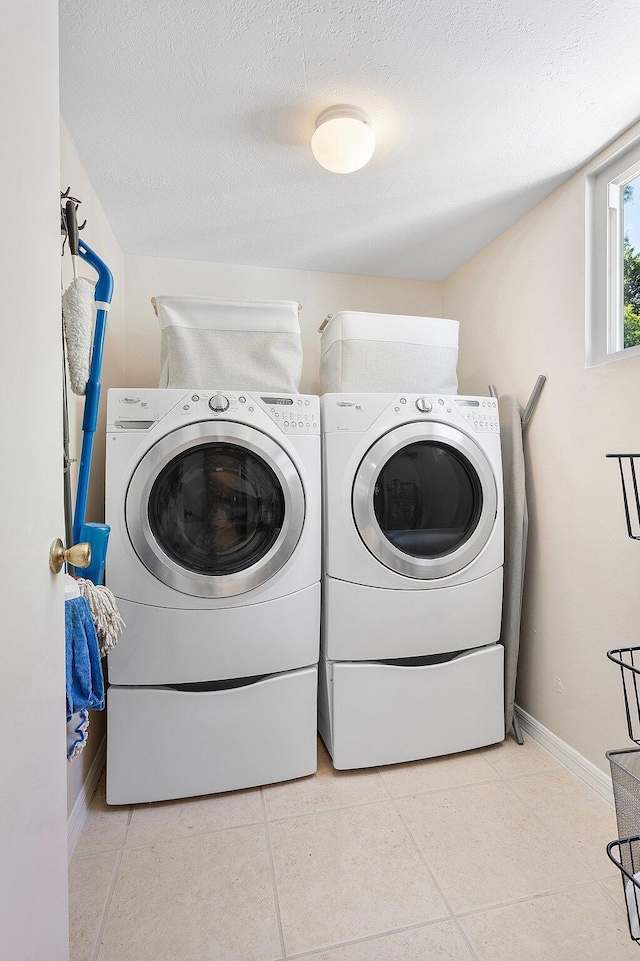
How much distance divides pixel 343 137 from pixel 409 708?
1.95 metres

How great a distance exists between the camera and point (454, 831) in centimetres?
153

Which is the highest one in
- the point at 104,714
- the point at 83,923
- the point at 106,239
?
the point at 106,239

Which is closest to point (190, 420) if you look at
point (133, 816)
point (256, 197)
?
point (256, 197)

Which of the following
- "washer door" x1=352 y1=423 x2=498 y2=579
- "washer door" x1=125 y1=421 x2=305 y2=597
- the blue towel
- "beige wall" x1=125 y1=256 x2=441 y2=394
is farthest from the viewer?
"beige wall" x1=125 y1=256 x2=441 y2=394

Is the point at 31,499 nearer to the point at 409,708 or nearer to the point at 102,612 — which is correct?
the point at 102,612

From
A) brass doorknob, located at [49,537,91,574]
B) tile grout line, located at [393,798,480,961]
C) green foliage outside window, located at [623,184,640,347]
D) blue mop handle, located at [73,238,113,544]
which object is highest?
green foliage outside window, located at [623,184,640,347]

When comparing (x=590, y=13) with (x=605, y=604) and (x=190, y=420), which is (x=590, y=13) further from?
(x=605, y=604)

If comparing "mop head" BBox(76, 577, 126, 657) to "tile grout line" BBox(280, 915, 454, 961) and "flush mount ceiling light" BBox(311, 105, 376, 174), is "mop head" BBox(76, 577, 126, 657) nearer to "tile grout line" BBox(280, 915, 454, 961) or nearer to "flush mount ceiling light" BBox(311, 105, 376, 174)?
"tile grout line" BBox(280, 915, 454, 961)

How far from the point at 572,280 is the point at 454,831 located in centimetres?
196

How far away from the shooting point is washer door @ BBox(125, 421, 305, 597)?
1601mm

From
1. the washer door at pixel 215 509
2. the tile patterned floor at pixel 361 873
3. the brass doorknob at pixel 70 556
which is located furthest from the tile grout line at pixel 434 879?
the brass doorknob at pixel 70 556

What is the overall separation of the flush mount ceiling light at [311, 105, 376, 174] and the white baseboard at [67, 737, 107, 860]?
2.18m

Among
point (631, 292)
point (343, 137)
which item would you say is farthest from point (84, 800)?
point (631, 292)

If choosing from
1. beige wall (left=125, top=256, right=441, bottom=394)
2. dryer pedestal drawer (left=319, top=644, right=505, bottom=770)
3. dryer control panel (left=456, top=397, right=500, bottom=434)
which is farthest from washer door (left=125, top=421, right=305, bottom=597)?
beige wall (left=125, top=256, right=441, bottom=394)
